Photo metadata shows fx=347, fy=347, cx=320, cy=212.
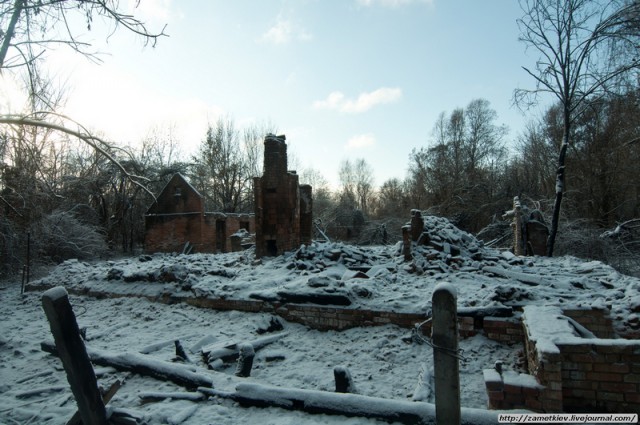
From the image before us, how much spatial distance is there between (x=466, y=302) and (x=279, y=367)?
333 centimetres

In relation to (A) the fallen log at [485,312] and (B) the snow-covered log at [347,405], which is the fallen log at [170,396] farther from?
(A) the fallen log at [485,312]

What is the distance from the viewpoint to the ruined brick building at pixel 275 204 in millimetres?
11523

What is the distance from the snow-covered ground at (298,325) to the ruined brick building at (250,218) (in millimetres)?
1285

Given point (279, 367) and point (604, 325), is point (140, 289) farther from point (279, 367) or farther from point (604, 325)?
point (604, 325)

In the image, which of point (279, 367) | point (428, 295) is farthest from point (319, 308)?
point (428, 295)

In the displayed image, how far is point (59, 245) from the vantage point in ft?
56.0

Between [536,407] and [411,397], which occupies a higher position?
[536,407]

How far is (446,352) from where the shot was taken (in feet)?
7.13

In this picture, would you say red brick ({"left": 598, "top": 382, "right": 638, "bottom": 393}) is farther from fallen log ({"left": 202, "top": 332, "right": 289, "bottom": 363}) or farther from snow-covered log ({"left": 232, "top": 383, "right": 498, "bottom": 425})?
fallen log ({"left": 202, "top": 332, "right": 289, "bottom": 363})

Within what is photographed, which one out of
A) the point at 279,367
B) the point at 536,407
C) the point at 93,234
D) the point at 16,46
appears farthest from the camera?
the point at 93,234

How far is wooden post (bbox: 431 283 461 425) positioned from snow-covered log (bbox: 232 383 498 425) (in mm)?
1044

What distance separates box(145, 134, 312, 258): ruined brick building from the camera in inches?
455

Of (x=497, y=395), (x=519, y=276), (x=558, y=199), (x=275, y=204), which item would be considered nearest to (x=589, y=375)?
(x=497, y=395)

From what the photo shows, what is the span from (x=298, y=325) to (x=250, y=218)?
63.6 feet
